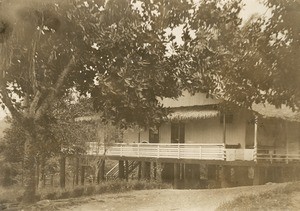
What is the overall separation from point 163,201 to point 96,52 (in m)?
4.66

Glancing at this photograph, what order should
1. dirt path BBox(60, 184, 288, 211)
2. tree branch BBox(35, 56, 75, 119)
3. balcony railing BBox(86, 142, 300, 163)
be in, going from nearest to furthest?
dirt path BBox(60, 184, 288, 211) → tree branch BBox(35, 56, 75, 119) → balcony railing BBox(86, 142, 300, 163)

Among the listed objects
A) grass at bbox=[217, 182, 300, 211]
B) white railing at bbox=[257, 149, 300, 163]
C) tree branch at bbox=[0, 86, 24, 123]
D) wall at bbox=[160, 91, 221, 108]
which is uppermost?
wall at bbox=[160, 91, 221, 108]

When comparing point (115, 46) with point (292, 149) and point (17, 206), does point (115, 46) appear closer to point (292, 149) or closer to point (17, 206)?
point (17, 206)

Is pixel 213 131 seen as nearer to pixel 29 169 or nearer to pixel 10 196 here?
pixel 10 196

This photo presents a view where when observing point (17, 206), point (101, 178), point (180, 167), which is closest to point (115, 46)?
point (17, 206)

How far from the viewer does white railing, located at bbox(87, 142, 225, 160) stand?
58.2ft

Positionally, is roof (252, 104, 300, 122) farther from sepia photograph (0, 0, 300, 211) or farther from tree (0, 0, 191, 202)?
tree (0, 0, 191, 202)

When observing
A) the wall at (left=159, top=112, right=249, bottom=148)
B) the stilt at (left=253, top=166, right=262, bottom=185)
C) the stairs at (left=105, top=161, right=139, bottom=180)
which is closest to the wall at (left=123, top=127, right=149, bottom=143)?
the stairs at (left=105, top=161, right=139, bottom=180)

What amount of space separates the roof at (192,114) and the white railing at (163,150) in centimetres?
122

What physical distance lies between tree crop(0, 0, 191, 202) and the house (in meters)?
6.09

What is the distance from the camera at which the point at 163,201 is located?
41.1 ft

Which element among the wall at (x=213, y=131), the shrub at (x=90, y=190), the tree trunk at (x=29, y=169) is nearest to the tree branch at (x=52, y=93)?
the tree trunk at (x=29, y=169)

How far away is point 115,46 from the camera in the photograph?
1085cm

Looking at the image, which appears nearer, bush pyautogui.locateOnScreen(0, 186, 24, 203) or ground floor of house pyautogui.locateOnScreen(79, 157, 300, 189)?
Result: bush pyautogui.locateOnScreen(0, 186, 24, 203)
